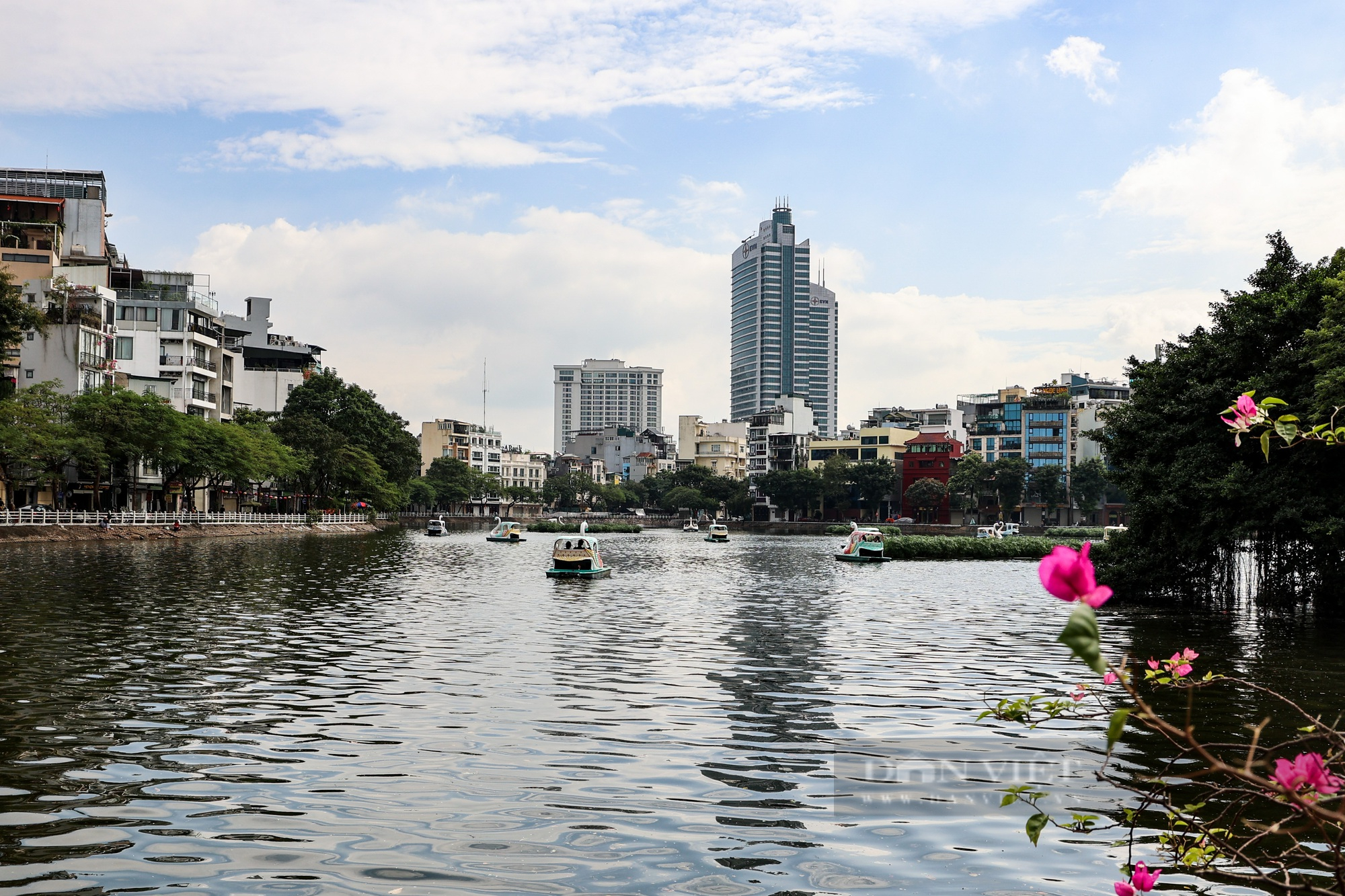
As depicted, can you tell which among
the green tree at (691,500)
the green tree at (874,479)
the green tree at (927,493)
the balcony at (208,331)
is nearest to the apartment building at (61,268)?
the balcony at (208,331)

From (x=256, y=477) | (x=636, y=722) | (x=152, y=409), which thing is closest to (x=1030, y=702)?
(x=636, y=722)

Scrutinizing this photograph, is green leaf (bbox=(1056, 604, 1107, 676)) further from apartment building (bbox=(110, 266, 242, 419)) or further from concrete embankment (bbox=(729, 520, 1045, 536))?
concrete embankment (bbox=(729, 520, 1045, 536))

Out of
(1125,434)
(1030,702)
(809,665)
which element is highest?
(1125,434)

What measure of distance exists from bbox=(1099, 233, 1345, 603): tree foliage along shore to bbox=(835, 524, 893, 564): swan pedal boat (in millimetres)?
27688

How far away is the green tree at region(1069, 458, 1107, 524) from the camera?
139625 millimetres

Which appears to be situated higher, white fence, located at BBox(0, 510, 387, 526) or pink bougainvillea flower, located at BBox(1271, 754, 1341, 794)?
pink bougainvillea flower, located at BBox(1271, 754, 1341, 794)

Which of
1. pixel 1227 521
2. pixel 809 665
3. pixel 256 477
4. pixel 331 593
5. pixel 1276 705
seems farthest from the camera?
pixel 256 477

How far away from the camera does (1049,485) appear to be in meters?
138

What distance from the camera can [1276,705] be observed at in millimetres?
16562

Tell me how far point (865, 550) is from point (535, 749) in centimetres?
5461

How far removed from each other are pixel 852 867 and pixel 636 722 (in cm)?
638

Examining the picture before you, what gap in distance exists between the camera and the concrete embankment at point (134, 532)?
2367 inches

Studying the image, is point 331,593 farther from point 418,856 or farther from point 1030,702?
point 1030,702

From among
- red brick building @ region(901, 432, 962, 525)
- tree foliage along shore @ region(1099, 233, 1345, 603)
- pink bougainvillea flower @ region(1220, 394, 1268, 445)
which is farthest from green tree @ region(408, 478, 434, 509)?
pink bougainvillea flower @ region(1220, 394, 1268, 445)
